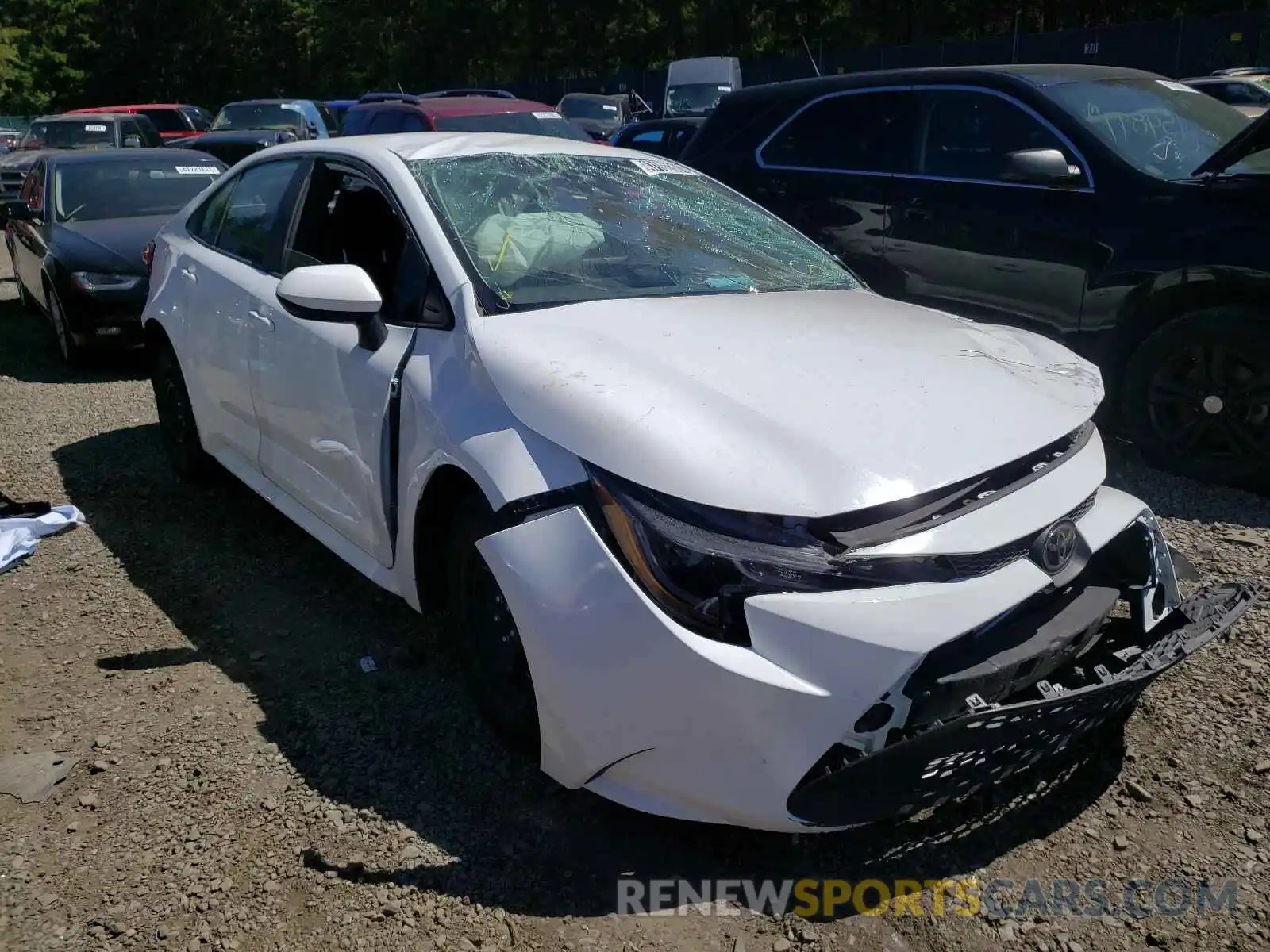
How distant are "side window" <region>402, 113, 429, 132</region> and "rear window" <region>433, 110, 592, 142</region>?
22 cm

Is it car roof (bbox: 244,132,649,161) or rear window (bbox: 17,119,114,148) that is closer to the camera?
car roof (bbox: 244,132,649,161)

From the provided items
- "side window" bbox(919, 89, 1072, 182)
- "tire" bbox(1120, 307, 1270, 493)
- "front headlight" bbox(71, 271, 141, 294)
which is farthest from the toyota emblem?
"front headlight" bbox(71, 271, 141, 294)

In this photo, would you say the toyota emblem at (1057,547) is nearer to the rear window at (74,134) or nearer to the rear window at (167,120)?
the rear window at (74,134)

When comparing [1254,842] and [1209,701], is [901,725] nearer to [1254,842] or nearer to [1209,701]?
[1254,842]

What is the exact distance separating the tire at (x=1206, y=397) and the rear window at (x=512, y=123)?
298 inches

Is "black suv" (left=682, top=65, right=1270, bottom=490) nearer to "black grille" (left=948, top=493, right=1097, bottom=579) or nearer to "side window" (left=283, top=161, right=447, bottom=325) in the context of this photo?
"black grille" (left=948, top=493, right=1097, bottom=579)

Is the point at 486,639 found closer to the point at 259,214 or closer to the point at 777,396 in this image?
the point at 777,396

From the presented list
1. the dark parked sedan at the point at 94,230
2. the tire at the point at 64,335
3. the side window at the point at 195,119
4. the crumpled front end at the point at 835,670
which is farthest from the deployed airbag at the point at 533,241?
the side window at the point at 195,119

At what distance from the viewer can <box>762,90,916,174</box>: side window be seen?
611cm

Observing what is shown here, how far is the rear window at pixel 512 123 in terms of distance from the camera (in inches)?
447

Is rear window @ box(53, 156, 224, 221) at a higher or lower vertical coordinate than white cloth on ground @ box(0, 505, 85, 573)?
higher

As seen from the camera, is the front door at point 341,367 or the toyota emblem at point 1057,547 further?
the front door at point 341,367

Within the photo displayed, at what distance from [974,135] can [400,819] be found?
459 cm

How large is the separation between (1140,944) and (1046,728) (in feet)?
1.63
